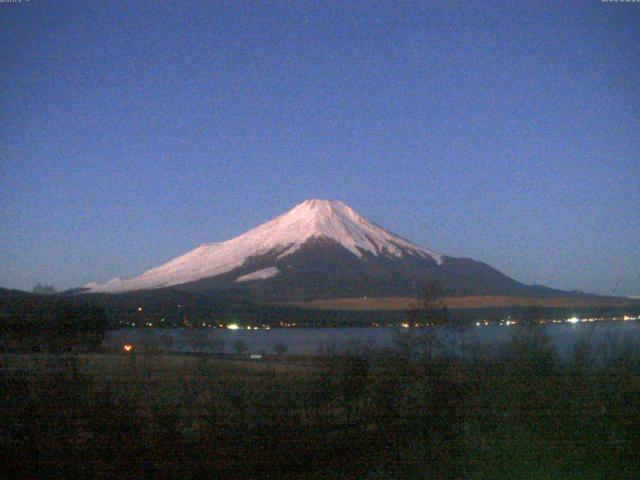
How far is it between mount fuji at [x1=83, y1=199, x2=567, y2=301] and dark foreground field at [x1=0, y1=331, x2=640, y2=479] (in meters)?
10.1

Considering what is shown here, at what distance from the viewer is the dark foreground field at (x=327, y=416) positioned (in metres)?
7.94

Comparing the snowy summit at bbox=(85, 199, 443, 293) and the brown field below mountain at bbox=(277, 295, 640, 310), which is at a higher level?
the snowy summit at bbox=(85, 199, 443, 293)

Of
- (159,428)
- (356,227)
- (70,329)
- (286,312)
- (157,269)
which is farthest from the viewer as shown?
(356,227)

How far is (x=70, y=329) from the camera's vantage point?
9.85 meters

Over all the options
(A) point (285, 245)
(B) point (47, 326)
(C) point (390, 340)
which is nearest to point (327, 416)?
(C) point (390, 340)

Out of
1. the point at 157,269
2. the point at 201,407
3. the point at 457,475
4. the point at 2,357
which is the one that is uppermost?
the point at 157,269

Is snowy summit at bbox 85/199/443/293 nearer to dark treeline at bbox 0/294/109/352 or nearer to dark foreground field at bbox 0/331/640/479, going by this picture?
dark foreground field at bbox 0/331/640/479

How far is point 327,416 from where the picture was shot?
999cm

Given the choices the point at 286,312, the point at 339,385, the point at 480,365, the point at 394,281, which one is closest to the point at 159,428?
the point at 339,385

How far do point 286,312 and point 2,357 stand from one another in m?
17.6

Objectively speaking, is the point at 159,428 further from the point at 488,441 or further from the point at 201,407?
the point at 488,441

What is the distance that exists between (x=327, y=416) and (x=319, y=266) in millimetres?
38607

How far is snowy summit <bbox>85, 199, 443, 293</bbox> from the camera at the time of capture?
5356 centimetres

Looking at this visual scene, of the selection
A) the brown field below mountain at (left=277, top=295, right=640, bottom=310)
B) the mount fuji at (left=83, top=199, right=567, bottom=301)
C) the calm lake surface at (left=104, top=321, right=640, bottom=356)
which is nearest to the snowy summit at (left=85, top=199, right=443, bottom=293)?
the mount fuji at (left=83, top=199, right=567, bottom=301)
